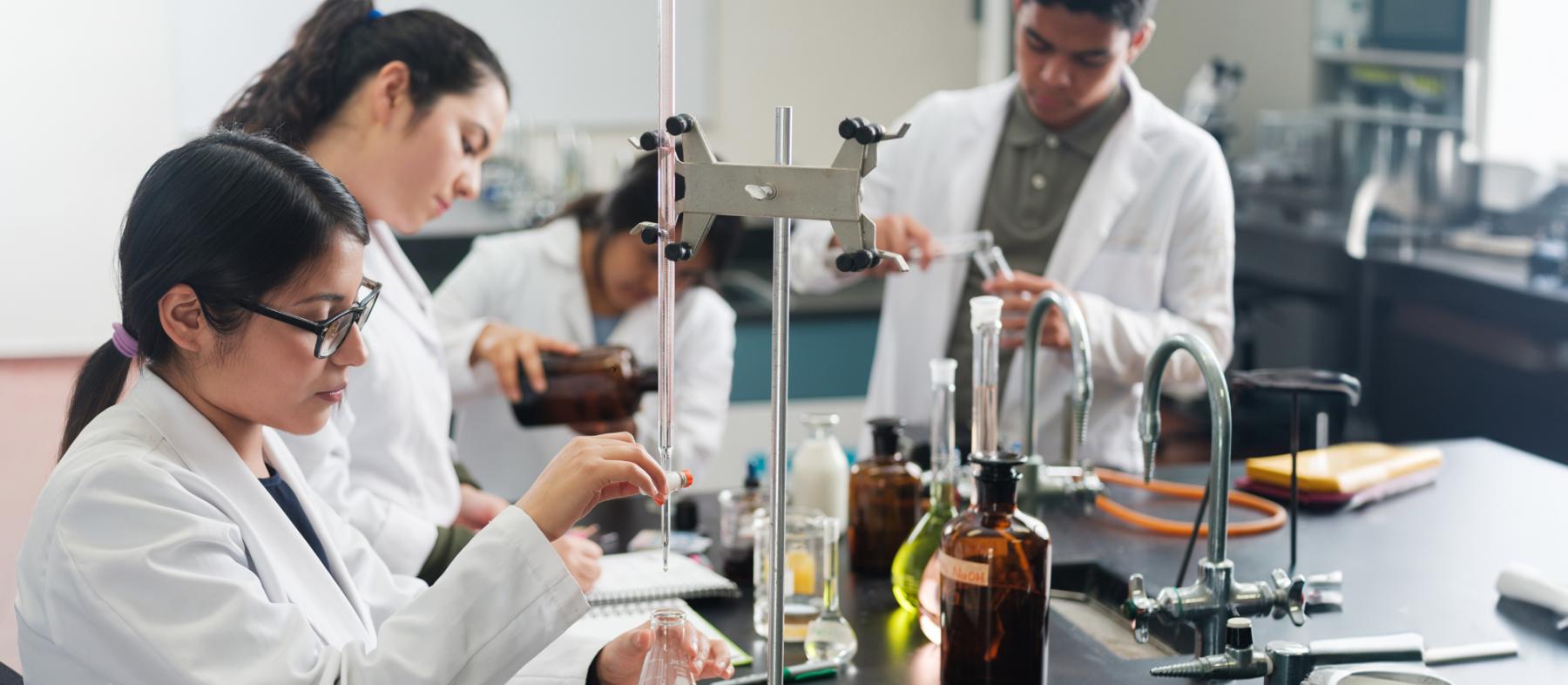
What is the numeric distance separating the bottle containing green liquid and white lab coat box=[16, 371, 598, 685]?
19.2 inches

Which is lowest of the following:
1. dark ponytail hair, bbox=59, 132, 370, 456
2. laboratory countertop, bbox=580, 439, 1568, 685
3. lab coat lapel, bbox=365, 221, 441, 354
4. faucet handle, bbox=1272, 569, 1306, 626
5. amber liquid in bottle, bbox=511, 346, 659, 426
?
laboratory countertop, bbox=580, 439, 1568, 685

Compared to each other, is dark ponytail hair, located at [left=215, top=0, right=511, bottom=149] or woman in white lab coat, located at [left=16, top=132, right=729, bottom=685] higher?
dark ponytail hair, located at [left=215, top=0, right=511, bottom=149]

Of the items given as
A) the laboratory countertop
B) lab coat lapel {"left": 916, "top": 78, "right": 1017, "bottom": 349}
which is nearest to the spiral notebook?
the laboratory countertop

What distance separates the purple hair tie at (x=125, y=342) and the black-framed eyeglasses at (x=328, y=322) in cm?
14

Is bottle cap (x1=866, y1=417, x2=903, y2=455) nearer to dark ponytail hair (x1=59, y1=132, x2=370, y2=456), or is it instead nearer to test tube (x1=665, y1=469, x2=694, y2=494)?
test tube (x1=665, y1=469, x2=694, y2=494)

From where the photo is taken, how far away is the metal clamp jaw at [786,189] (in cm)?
95

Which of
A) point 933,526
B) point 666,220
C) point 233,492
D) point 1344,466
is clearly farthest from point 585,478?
point 1344,466

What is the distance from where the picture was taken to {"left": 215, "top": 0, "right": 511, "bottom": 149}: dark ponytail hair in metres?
1.63

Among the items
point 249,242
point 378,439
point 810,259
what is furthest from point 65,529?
point 810,259

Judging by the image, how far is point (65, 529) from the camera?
1036 mm

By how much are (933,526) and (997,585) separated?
28 cm

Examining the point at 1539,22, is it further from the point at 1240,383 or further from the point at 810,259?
the point at 1240,383

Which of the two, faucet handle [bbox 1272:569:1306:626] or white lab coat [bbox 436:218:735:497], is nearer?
faucet handle [bbox 1272:569:1306:626]

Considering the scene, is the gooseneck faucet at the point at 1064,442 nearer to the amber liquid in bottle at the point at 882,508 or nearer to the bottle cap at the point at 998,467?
the amber liquid in bottle at the point at 882,508
